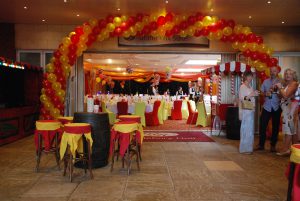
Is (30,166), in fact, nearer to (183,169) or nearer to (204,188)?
(183,169)

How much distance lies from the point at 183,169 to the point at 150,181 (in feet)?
2.60

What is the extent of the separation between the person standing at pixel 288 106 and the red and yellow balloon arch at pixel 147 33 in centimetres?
174

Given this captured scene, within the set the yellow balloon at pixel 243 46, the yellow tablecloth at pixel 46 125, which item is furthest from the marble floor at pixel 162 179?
the yellow balloon at pixel 243 46

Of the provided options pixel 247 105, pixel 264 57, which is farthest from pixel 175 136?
pixel 264 57

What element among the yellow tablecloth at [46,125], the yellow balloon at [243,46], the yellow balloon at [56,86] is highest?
the yellow balloon at [243,46]

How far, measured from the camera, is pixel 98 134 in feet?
15.9

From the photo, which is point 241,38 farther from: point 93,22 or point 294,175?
point 294,175

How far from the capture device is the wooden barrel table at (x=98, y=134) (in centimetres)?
478

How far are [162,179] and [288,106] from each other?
2873 mm

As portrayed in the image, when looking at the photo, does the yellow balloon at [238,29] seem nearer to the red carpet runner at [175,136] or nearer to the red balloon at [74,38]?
the red carpet runner at [175,136]

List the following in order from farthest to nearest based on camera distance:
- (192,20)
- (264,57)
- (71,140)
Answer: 1. (192,20)
2. (264,57)
3. (71,140)

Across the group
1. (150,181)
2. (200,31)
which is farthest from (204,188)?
(200,31)

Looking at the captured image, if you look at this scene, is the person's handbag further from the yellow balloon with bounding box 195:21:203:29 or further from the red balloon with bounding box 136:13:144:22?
the red balloon with bounding box 136:13:144:22

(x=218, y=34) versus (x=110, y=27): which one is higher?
(x=110, y=27)
